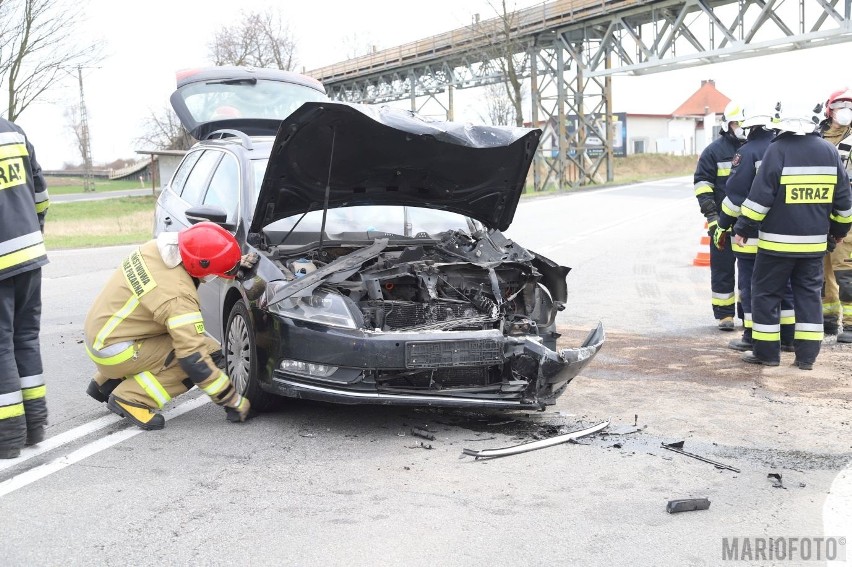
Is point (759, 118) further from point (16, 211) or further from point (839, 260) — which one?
point (16, 211)

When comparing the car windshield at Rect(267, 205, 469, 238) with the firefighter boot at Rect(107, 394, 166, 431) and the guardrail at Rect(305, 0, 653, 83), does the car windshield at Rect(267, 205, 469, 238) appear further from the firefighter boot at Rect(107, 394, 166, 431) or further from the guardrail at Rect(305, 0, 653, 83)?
the guardrail at Rect(305, 0, 653, 83)

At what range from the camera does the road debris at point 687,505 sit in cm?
405

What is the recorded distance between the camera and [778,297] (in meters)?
7.26

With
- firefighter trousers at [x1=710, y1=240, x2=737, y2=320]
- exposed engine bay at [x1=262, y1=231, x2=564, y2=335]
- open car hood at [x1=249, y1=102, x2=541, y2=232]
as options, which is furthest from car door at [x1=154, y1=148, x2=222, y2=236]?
firefighter trousers at [x1=710, y1=240, x2=737, y2=320]

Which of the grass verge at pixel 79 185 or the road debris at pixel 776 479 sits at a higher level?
the road debris at pixel 776 479

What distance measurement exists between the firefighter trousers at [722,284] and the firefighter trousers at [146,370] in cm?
524

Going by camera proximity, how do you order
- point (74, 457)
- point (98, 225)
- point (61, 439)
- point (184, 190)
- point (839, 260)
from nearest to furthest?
point (74, 457) < point (61, 439) < point (184, 190) < point (839, 260) < point (98, 225)

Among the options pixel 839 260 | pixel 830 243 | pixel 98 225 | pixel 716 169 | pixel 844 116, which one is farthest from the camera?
pixel 98 225

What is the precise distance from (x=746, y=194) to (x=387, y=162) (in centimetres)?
358

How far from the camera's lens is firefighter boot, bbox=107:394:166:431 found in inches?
212

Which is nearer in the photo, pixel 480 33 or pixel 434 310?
pixel 434 310

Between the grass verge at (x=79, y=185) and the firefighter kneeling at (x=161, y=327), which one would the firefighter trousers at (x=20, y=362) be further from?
the grass verge at (x=79, y=185)

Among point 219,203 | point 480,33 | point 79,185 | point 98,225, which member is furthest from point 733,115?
point 79,185

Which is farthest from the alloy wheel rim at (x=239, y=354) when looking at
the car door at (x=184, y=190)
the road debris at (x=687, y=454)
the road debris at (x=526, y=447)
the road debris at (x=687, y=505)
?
the road debris at (x=687, y=505)
